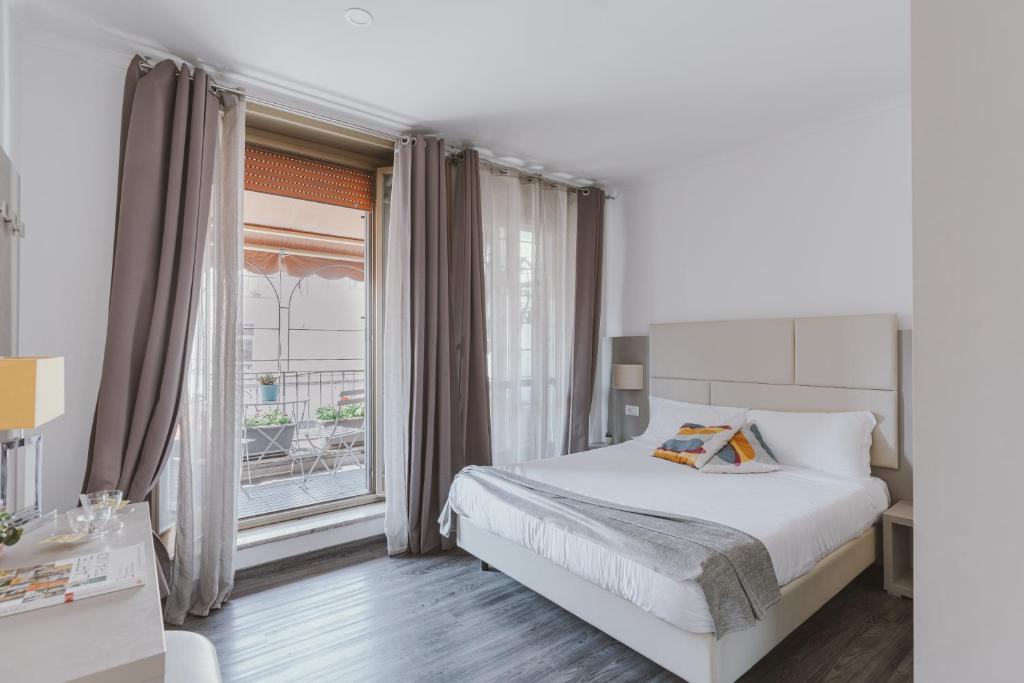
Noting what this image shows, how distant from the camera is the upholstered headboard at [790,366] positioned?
9.34 ft

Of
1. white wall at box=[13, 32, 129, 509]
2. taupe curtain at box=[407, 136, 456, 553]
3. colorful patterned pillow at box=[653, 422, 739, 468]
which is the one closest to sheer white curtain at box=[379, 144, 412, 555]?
taupe curtain at box=[407, 136, 456, 553]

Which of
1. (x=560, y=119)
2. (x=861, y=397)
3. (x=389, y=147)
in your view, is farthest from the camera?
(x=389, y=147)

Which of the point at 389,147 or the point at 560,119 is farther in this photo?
the point at 389,147

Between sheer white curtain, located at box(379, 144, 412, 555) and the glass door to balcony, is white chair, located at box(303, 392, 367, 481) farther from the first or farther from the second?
sheer white curtain, located at box(379, 144, 412, 555)

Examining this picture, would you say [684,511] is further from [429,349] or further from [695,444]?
[429,349]

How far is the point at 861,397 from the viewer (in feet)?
9.57

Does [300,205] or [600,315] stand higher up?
[300,205]

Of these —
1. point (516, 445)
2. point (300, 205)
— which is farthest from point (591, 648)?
point (300, 205)

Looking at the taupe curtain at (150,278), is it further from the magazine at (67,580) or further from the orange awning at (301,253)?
the orange awning at (301,253)

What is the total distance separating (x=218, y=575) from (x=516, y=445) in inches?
80.1

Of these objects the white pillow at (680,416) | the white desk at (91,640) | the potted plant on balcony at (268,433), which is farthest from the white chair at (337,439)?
the white desk at (91,640)

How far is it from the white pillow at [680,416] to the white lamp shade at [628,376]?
0.32m

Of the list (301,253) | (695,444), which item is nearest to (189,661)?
(695,444)

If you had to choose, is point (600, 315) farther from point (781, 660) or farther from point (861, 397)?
point (781, 660)
